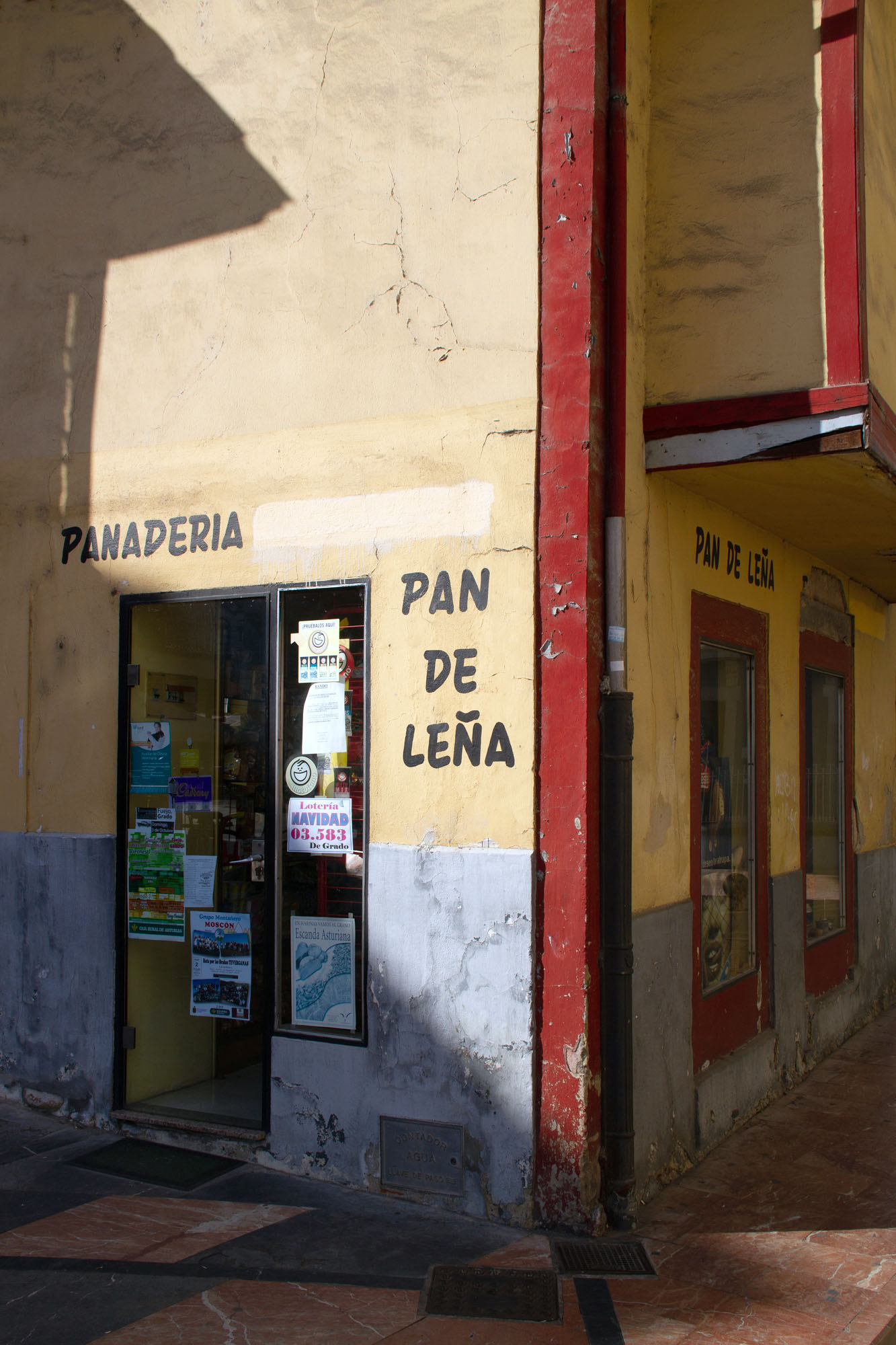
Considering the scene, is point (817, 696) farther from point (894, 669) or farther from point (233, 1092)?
point (233, 1092)

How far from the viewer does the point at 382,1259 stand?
4.46 meters

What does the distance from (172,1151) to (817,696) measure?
5.44 m

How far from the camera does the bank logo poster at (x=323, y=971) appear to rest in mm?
5426

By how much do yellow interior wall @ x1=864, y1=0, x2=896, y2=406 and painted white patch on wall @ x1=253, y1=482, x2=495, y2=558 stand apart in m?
2.10

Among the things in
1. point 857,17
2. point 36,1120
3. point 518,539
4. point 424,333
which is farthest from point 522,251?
point 36,1120

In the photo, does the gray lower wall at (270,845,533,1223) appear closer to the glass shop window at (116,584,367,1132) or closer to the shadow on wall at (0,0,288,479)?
the glass shop window at (116,584,367,1132)

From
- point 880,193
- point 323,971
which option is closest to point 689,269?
point 880,193

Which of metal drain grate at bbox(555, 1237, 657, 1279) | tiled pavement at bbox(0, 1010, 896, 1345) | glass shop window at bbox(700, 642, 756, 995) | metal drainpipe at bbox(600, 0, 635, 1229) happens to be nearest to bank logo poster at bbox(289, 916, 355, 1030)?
tiled pavement at bbox(0, 1010, 896, 1345)

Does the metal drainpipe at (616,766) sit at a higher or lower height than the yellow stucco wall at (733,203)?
lower

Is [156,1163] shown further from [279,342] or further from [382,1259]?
[279,342]

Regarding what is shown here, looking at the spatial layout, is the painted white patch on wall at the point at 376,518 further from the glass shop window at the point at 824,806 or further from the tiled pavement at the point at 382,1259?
the glass shop window at the point at 824,806

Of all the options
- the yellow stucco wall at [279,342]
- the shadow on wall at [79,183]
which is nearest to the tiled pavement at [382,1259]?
the yellow stucco wall at [279,342]

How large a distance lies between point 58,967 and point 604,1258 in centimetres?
324

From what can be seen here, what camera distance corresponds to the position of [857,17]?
5.30m
